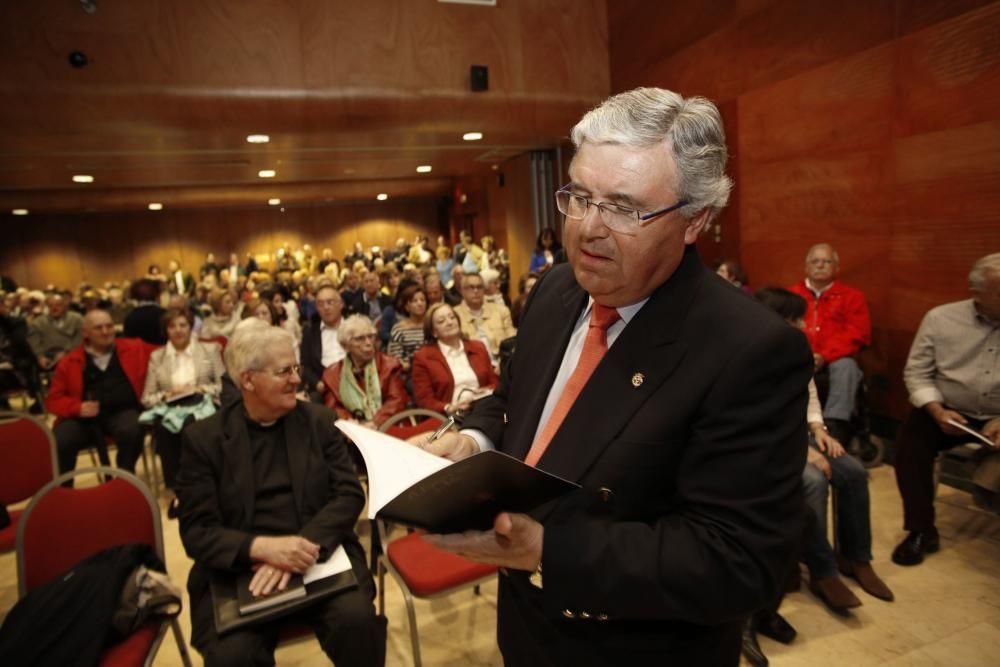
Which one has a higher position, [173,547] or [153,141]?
[153,141]

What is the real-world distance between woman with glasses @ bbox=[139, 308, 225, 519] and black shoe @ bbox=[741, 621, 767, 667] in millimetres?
3565

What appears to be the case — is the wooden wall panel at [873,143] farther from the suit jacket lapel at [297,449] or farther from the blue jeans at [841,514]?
the suit jacket lapel at [297,449]

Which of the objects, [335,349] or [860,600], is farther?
[335,349]

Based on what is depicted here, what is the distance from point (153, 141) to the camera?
6.09 m

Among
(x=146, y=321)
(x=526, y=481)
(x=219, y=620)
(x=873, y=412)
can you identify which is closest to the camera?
(x=526, y=481)

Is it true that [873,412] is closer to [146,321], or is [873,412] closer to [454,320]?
[454,320]

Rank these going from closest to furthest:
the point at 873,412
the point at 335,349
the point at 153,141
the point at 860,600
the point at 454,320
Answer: the point at 860,600
the point at 454,320
the point at 873,412
the point at 335,349
the point at 153,141

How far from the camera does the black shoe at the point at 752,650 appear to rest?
2.29 metres

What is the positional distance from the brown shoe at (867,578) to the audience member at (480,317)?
2949 millimetres

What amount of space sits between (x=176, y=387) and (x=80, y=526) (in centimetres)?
226

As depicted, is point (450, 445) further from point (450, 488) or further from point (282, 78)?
point (282, 78)

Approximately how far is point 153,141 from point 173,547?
4.57m

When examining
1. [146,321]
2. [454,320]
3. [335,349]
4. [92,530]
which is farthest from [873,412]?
[146,321]

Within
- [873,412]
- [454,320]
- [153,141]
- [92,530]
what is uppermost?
[153,141]
